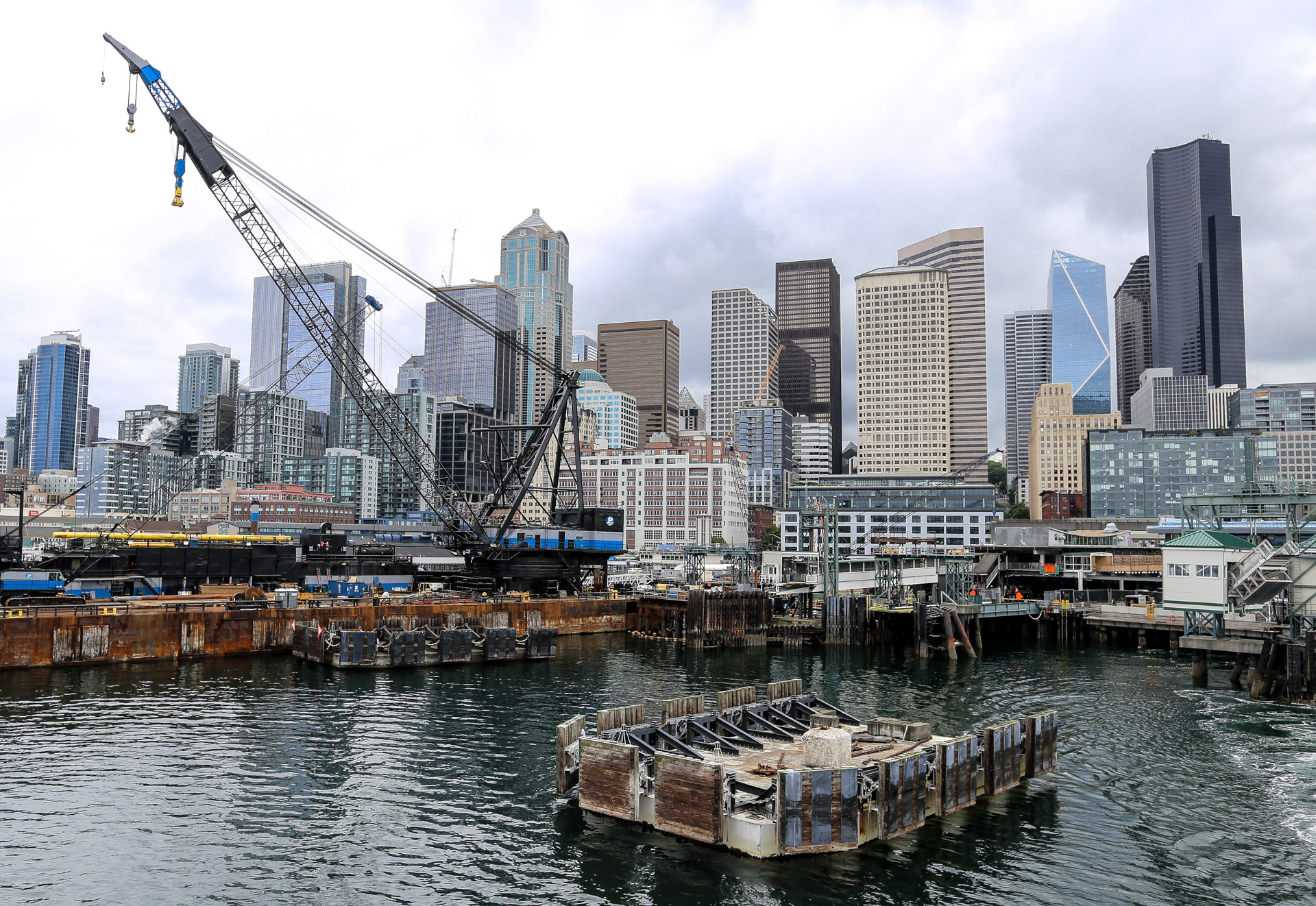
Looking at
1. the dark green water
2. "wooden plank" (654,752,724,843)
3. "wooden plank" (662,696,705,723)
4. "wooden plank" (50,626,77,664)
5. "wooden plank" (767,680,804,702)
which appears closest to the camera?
the dark green water

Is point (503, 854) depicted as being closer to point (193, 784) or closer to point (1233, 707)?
point (193, 784)

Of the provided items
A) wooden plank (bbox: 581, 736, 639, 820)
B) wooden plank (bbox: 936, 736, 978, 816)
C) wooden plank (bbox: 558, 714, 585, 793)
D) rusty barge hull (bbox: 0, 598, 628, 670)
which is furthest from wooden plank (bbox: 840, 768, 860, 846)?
rusty barge hull (bbox: 0, 598, 628, 670)

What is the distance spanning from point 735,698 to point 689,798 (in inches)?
417

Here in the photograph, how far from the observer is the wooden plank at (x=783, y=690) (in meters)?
38.0

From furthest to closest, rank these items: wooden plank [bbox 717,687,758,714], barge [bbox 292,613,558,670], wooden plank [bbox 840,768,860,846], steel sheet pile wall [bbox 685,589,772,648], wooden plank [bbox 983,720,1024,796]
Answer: steel sheet pile wall [bbox 685,589,772,648], barge [bbox 292,613,558,670], wooden plank [bbox 717,687,758,714], wooden plank [bbox 983,720,1024,796], wooden plank [bbox 840,768,860,846]

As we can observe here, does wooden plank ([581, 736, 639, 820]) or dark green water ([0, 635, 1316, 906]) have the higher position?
wooden plank ([581, 736, 639, 820])

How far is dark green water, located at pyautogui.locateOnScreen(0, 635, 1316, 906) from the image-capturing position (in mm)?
23109

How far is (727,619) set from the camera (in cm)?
7550

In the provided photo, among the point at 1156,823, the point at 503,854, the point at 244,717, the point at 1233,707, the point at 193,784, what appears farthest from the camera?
the point at 1233,707

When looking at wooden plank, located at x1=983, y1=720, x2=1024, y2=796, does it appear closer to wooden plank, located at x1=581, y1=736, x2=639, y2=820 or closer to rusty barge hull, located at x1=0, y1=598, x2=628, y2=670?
wooden plank, located at x1=581, y1=736, x2=639, y2=820

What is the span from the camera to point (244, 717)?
139 ft

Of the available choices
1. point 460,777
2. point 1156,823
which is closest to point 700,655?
point 460,777

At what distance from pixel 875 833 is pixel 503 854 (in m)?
11.0

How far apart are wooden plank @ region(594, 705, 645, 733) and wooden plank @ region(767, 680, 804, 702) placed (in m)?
7.89
